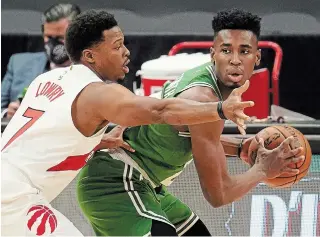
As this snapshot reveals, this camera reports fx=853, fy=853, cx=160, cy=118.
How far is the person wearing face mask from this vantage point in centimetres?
606

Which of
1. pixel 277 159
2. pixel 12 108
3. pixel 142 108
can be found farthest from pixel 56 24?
pixel 142 108

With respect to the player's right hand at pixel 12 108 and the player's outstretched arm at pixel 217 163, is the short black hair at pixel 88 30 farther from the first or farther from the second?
the player's right hand at pixel 12 108

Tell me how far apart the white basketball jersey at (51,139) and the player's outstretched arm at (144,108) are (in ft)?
0.49

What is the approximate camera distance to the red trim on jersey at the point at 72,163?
3449mm

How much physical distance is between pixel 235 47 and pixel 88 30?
2.16 ft

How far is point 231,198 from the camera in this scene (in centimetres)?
367

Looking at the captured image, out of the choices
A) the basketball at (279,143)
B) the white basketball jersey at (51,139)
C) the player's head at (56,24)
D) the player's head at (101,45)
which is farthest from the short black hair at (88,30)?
the player's head at (56,24)

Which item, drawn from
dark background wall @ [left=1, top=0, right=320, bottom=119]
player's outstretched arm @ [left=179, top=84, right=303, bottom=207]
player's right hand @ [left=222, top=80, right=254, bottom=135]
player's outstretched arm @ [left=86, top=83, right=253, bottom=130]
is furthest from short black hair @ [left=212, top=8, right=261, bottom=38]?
dark background wall @ [left=1, top=0, right=320, bottom=119]

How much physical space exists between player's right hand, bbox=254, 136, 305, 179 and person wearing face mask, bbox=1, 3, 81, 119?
247cm

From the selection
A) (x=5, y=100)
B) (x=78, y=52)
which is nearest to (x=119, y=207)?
(x=78, y=52)

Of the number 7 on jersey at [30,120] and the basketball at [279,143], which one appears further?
the basketball at [279,143]

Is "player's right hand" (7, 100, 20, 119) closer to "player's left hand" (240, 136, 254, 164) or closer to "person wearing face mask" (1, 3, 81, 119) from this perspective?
"person wearing face mask" (1, 3, 81, 119)

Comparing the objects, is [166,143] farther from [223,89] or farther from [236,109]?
[236,109]

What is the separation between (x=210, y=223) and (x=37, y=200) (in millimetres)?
1460
